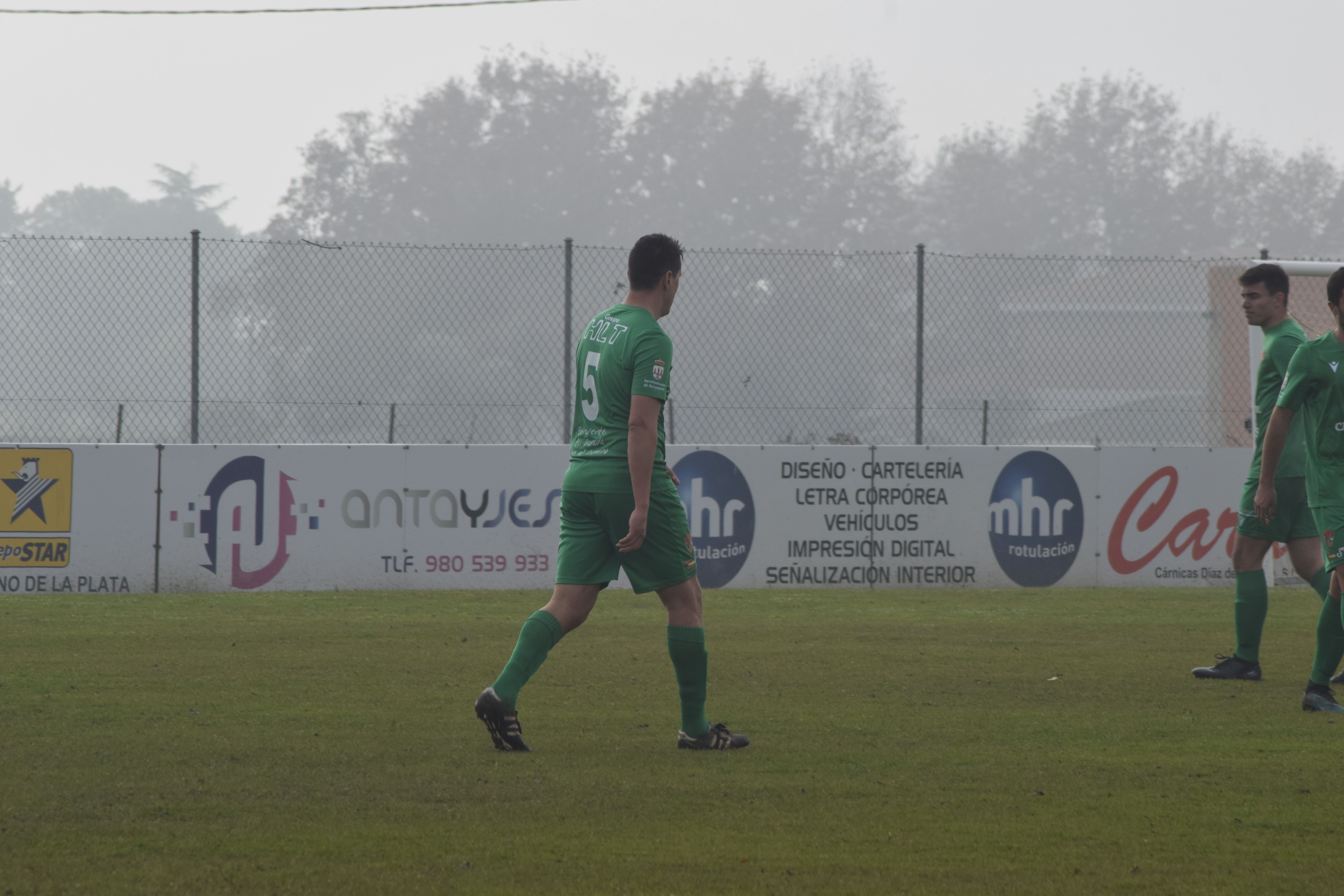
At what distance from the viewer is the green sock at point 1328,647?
5.49 m

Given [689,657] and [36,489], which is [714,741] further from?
[36,489]

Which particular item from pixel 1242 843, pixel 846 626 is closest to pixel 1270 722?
pixel 1242 843

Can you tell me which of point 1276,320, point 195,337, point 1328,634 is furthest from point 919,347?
point 1328,634

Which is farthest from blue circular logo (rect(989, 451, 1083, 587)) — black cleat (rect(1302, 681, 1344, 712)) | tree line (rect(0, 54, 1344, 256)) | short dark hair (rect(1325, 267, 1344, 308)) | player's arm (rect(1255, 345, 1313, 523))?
tree line (rect(0, 54, 1344, 256))

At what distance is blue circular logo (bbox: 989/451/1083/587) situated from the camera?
11.2 m

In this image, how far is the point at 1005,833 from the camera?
135 inches

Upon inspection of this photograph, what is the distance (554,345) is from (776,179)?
2095 inches

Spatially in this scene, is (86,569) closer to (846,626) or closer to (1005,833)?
(846,626)

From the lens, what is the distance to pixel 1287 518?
251 inches

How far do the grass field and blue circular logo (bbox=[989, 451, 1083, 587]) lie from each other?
3373mm

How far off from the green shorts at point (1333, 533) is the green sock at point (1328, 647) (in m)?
0.40

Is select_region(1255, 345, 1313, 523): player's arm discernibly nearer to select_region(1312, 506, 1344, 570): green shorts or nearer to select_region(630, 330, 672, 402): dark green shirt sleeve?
select_region(1312, 506, 1344, 570): green shorts

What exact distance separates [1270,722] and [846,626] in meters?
3.60

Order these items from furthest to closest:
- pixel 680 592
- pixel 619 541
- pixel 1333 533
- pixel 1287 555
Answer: pixel 1287 555, pixel 1333 533, pixel 680 592, pixel 619 541
